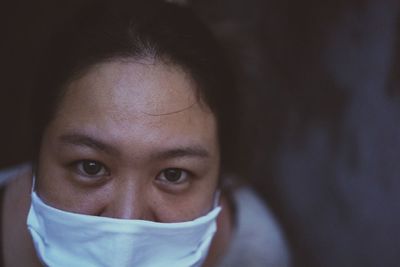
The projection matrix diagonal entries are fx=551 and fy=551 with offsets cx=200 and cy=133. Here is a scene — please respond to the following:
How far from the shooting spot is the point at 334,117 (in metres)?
1.89

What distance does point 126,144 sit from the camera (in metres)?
1.25

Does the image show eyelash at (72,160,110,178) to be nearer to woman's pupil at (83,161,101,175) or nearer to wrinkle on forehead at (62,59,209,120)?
woman's pupil at (83,161,101,175)

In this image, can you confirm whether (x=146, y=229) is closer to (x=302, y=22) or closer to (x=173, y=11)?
(x=173, y=11)

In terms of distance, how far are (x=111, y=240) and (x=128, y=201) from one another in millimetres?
95

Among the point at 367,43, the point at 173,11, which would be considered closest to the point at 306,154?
the point at 367,43

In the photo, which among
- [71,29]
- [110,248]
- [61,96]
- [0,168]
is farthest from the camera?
[0,168]

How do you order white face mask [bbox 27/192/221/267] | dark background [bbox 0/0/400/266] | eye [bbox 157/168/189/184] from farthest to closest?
dark background [bbox 0/0/400/266], eye [bbox 157/168/189/184], white face mask [bbox 27/192/221/267]

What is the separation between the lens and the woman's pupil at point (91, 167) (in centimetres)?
132

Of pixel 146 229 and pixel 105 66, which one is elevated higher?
pixel 105 66

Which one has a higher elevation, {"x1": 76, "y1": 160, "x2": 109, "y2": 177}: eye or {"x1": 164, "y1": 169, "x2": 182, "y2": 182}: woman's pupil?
{"x1": 76, "y1": 160, "x2": 109, "y2": 177}: eye

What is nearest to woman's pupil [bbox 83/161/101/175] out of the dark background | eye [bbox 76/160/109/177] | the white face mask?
eye [bbox 76/160/109/177]

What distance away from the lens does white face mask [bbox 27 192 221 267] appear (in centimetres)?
124

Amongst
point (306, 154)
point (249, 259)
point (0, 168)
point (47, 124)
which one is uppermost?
point (47, 124)

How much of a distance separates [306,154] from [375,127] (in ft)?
1.27
